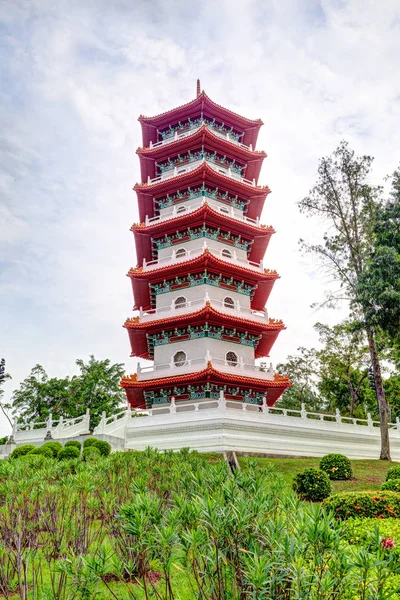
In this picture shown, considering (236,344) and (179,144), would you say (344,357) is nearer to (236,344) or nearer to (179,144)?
(236,344)

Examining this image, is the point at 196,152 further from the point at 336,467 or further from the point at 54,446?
the point at 336,467

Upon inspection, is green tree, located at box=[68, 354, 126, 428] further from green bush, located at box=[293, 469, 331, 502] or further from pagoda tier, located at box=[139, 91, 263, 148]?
green bush, located at box=[293, 469, 331, 502]

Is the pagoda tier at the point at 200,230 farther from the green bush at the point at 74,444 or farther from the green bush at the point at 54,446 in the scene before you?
the green bush at the point at 54,446

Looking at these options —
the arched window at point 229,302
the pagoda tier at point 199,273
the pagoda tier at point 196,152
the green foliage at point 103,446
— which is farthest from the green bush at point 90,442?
the pagoda tier at point 196,152

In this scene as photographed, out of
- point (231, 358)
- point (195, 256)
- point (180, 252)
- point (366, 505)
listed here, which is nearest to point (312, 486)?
point (366, 505)

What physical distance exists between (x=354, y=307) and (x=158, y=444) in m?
11.2

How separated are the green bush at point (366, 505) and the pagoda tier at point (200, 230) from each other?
1877 centimetres

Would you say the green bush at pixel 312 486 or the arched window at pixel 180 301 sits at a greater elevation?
the arched window at pixel 180 301

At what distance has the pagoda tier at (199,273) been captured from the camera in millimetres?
24469

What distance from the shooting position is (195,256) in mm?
25328

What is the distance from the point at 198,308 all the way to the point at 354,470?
1089cm

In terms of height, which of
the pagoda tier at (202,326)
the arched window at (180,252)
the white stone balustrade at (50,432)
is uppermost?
the arched window at (180,252)

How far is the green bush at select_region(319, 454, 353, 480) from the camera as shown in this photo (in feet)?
48.1

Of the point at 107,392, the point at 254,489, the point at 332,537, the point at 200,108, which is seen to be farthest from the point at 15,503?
the point at 107,392
